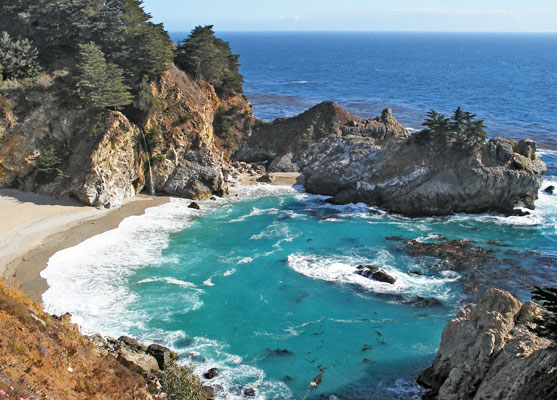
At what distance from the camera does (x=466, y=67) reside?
186 meters

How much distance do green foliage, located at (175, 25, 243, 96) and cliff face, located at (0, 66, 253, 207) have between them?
33.0ft

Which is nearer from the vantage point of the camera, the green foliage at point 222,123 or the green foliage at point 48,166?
the green foliage at point 48,166

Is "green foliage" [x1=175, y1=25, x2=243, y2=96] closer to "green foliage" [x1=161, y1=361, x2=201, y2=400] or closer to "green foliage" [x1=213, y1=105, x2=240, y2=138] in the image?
"green foliage" [x1=213, y1=105, x2=240, y2=138]

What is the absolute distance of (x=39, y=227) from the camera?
4138 centimetres

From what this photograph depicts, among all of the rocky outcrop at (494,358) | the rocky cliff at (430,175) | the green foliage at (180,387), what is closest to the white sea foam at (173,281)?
the green foliage at (180,387)

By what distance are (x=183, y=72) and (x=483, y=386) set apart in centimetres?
5197

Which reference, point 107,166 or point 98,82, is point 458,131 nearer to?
point 107,166

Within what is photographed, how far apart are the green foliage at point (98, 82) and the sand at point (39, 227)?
33.7 ft

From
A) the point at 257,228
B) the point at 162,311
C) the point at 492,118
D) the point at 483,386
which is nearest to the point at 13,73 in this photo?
the point at 257,228

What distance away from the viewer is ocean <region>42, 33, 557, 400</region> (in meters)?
27.4

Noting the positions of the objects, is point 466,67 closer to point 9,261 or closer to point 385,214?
point 385,214

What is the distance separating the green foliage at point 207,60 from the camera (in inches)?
2489

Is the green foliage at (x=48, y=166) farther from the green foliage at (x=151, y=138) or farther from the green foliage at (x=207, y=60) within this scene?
the green foliage at (x=207, y=60)

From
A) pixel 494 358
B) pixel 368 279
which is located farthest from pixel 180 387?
pixel 368 279
